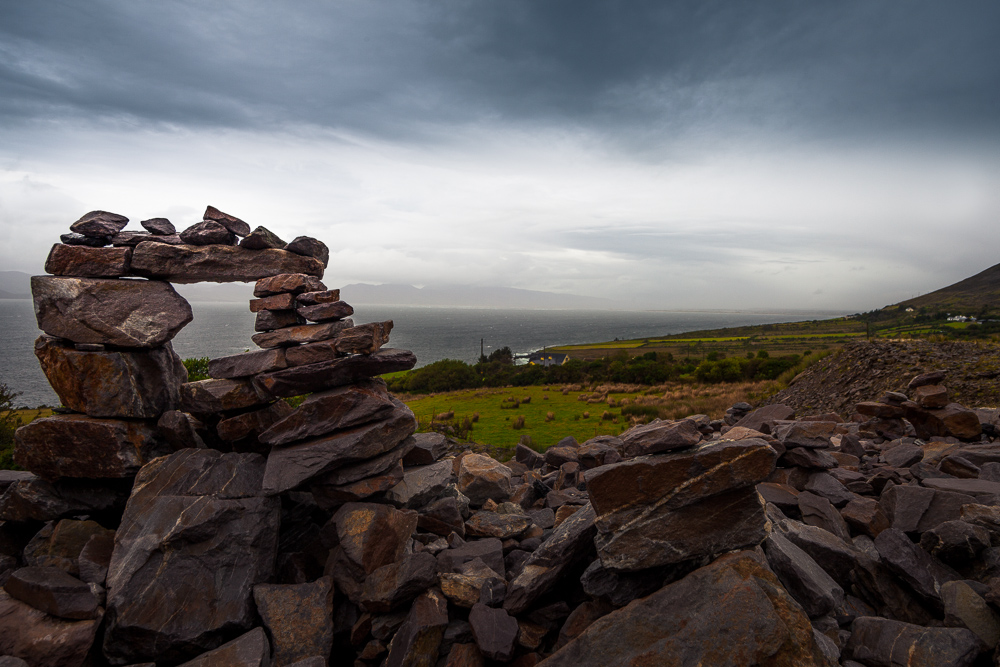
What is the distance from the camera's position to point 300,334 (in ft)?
30.7

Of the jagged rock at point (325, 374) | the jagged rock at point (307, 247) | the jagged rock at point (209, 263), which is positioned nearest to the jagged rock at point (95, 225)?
the jagged rock at point (209, 263)

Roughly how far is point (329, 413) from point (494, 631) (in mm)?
4999

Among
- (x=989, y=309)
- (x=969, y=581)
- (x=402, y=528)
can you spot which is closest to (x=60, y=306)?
(x=402, y=528)

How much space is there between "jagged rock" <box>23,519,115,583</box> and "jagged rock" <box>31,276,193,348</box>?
11.7ft

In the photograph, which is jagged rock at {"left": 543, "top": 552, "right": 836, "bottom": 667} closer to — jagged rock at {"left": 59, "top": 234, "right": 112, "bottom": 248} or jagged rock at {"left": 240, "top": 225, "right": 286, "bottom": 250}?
jagged rock at {"left": 240, "top": 225, "right": 286, "bottom": 250}

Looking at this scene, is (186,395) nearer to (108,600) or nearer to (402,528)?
(108,600)

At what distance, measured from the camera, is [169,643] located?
6816mm

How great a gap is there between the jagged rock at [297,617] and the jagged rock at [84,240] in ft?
25.8

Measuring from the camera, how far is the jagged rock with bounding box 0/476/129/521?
8.91 m

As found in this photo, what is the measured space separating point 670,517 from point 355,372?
6557 mm

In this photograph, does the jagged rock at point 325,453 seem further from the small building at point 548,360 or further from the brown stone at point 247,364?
the small building at point 548,360

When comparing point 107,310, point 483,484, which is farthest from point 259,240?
point 483,484

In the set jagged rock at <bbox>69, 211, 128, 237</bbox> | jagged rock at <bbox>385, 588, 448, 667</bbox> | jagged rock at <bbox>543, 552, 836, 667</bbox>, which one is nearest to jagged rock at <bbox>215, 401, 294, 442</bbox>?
jagged rock at <bbox>69, 211, 128, 237</bbox>

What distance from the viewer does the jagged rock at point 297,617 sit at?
6.89m
